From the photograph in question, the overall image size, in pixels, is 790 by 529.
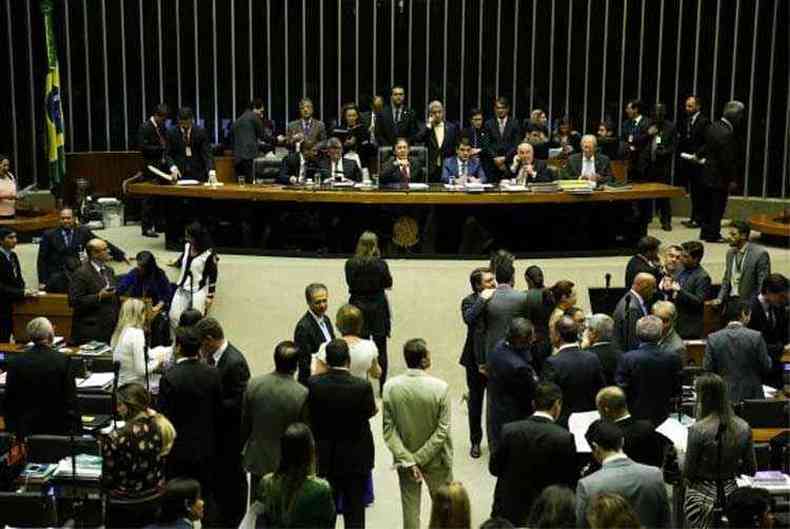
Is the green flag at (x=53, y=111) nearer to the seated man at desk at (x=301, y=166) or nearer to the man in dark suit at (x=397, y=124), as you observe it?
the seated man at desk at (x=301, y=166)

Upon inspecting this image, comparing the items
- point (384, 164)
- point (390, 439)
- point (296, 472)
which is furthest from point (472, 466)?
point (384, 164)

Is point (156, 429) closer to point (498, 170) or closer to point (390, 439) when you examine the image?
point (390, 439)

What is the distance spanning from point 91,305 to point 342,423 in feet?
12.6

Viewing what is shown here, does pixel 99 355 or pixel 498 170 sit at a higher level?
pixel 498 170

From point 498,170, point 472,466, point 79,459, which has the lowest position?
point 472,466

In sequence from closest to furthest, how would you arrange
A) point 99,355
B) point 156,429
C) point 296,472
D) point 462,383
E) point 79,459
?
point 296,472
point 156,429
point 79,459
point 99,355
point 462,383

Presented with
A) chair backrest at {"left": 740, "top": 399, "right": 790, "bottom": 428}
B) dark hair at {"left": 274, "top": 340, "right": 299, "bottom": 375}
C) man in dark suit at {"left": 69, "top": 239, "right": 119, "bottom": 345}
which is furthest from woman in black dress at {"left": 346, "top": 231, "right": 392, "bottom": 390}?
chair backrest at {"left": 740, "top": 399, "right": 790, "bottom": 428}

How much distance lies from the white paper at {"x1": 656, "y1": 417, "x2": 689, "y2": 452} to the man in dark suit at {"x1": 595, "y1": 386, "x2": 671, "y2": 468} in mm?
559

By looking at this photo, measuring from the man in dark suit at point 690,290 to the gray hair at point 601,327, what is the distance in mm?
1960

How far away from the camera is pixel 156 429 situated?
684 centimetres

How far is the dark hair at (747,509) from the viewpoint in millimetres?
5805

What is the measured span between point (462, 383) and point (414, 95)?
7523 mm

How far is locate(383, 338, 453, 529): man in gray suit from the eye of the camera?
25.0ft

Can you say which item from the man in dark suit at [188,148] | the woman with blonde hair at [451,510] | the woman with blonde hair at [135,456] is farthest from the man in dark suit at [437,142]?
the woman with blonde hair at [451,510]
